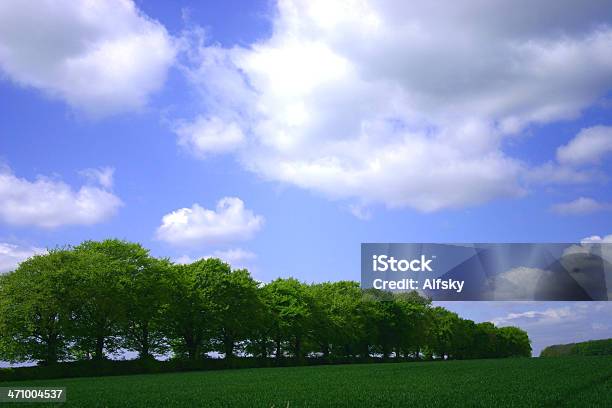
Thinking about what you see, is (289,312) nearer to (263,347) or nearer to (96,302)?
(263,347)

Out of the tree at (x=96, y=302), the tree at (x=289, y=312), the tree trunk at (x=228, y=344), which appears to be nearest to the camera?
the tree at (x=96, y=302)

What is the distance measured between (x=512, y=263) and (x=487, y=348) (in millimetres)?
137054

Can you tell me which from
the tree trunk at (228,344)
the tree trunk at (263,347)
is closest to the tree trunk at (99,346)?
the tree trunk at (228,344)

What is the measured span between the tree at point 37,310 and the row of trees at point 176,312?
0.12m

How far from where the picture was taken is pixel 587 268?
226 ft

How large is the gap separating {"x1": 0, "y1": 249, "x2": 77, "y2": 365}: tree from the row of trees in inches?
4.7

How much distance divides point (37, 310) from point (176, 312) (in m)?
20.2

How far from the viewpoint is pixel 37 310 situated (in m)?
71.6

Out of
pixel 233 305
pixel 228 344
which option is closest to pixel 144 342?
pixel 233 305

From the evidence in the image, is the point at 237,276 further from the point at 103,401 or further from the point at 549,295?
the point at 103,401

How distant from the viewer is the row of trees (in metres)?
71.9

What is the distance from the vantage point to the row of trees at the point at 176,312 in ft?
236

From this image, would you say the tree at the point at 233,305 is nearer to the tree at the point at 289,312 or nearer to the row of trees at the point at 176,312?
the row of trees at the point at 176,312

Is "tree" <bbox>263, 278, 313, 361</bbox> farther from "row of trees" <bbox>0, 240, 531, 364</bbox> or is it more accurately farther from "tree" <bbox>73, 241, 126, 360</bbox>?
"tree" <bbox>73, 241, 126, 360</bbox>
